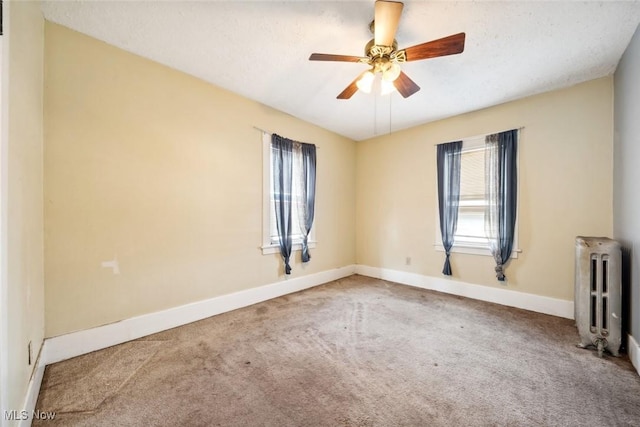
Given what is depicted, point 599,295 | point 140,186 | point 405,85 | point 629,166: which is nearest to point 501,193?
point 629,166

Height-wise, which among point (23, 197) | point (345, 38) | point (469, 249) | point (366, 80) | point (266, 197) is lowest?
point (469, 249)

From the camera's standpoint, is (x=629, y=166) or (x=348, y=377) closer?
(x=348, y=377)

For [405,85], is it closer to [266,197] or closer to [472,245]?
[266,197]

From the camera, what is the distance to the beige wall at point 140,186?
6.70ft

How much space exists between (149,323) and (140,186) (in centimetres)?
133

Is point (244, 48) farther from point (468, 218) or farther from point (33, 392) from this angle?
point (468, 218)

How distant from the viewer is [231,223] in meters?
3.12

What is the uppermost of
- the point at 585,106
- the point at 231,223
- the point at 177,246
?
the point at 585,106

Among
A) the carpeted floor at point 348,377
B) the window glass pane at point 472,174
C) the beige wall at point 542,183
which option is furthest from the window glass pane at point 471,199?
the carpeted floor at point 348,377

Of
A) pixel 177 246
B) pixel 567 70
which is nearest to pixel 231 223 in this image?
pixel 177 246

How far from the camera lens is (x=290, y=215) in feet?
12.0

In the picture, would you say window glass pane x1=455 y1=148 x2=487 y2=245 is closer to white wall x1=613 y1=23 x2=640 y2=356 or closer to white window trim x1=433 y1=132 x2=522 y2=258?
white window trim x1=433 y1=132 x2=522 y2=258

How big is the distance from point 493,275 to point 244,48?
157 inches

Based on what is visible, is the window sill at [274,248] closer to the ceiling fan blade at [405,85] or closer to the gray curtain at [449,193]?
the gray curtain at [449,193]
